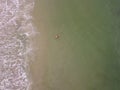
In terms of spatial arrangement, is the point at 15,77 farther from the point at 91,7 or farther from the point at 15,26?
the point at 91,7

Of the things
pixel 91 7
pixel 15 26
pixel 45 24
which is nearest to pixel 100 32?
pixel 91 7

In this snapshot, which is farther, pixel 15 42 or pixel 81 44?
pixel 15 42

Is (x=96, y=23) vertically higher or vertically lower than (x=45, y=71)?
higher

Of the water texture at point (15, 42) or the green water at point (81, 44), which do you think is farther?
the water texture at point (15, 42)

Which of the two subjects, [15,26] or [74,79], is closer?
[74,79]

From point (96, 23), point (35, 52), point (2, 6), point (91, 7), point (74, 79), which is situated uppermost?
point (2, 6)

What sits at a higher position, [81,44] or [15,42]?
[15,42]

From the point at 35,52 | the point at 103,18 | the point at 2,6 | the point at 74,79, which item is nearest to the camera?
the point at 74,79

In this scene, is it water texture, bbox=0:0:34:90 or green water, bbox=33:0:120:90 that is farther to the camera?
water texture, bbox=0:0:34:90
